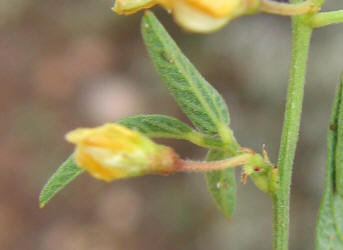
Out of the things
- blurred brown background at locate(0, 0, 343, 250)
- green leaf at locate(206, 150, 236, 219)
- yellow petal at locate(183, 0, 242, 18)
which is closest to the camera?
yellow petal at locate(183, 0, 242, 18)

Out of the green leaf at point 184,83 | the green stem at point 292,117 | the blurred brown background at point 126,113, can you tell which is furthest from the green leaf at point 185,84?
the blurred brown background at point 126,113

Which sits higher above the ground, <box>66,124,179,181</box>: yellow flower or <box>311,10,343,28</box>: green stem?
<box>311,10,343,28</box>: green stem

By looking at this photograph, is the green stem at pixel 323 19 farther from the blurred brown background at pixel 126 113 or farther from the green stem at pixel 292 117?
the blurred brown background at pixel 126 113

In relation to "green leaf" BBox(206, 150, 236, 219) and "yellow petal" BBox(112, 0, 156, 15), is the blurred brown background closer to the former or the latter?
"green leaf" BBox(206, 150, 236, 219)

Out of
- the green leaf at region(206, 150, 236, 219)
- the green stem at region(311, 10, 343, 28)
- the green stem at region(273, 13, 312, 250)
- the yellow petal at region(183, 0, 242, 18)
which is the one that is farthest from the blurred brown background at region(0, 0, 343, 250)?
the yellow petal at region(183, 0, 242, 18)

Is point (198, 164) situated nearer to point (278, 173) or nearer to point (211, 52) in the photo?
point (278, 173)

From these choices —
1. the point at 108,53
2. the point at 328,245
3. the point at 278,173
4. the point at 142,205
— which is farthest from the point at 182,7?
the point at 108,53
